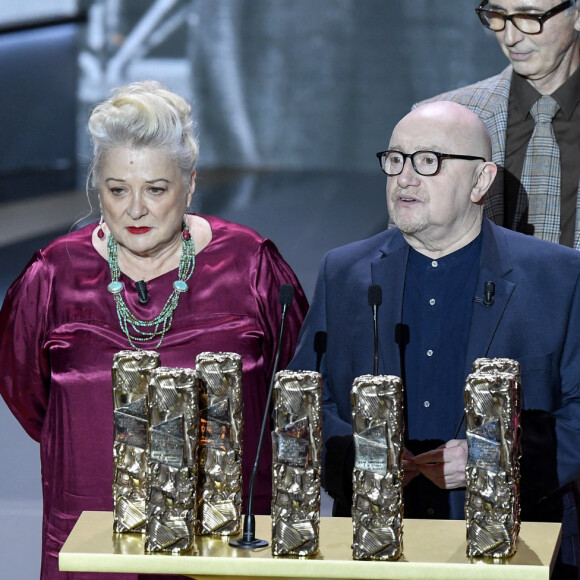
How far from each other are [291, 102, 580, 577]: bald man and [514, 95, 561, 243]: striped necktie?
0.75 meters

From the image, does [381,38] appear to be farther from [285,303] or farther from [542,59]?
[285,303]

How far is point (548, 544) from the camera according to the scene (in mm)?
2229

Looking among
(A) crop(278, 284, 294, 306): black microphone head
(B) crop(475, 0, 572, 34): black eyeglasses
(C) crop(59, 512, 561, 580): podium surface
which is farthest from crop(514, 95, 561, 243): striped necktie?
(C) crop(59, 512, 561, 580): podium surface

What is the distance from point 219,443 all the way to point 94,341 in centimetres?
93

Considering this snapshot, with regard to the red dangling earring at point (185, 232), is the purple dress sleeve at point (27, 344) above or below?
below

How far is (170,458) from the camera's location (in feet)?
7.24

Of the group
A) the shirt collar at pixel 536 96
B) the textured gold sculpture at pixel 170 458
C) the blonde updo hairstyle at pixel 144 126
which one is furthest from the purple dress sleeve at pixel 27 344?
the shirt collar at pixel 536 96

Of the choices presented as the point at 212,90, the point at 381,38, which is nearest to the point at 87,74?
the point at 212,90

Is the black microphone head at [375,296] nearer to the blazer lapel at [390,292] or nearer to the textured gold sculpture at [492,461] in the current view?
the blazer lapel at [390,292]

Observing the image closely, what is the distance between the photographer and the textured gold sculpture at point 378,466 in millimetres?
2162

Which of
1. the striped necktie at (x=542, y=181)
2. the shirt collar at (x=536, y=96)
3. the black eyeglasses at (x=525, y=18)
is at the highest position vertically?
the black eyeglasses at (x=525, y=18)

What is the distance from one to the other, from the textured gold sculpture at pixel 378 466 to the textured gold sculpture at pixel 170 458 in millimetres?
297

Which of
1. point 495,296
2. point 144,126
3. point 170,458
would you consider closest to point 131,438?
point 170,458

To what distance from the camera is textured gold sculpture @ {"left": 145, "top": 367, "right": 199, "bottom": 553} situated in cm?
220
